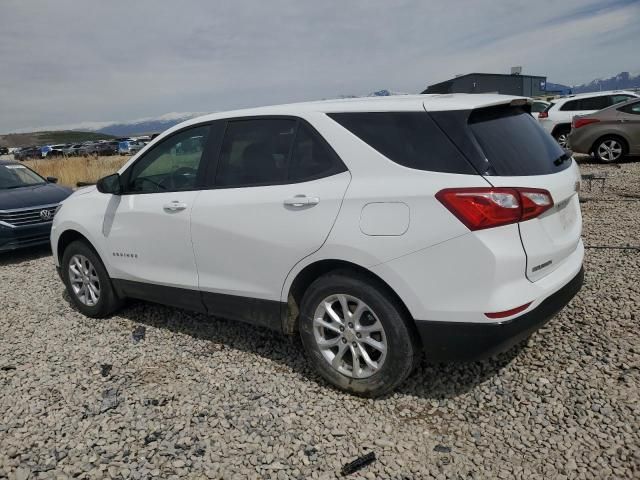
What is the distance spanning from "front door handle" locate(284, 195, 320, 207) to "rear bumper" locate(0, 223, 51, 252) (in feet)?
19.4

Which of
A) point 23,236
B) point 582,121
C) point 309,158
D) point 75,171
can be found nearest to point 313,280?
point 309,158

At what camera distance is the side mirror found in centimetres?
407

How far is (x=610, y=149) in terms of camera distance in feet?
38.3

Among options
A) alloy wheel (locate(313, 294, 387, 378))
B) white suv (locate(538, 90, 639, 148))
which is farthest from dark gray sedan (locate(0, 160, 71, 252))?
white suv (locate(538, 90, 639, 148))

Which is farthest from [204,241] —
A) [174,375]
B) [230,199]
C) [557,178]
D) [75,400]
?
[557,178]

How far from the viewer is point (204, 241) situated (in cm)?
346

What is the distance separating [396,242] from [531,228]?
712 mm

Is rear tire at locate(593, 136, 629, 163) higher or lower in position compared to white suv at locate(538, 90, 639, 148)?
lower

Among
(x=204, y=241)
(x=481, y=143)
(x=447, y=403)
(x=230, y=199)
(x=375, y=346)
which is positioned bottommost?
(x=447, y=403)

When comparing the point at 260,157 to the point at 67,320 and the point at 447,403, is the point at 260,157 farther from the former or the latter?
the point at 67,320

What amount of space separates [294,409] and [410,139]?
69.7 inches

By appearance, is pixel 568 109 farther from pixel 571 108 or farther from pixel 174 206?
pixel 174 206

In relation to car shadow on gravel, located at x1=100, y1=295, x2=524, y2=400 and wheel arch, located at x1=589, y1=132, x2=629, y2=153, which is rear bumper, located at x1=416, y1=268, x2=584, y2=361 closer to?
car shadow on gravel, located at x1=100, y1=295, x2=524, y2=400

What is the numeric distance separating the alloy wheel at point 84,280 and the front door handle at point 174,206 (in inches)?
50.6
